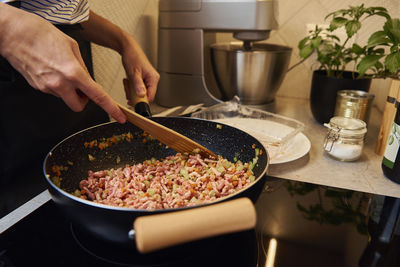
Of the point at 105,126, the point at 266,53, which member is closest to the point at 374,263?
the point at 105,126

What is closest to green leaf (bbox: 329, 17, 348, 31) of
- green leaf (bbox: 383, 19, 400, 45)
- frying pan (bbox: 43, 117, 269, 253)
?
green leaf (bbox: 383, 19, 400, 45)

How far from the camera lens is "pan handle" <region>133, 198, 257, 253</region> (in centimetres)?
34

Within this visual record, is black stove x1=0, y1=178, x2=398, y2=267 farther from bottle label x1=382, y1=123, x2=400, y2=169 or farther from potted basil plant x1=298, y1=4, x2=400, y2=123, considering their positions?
potted basil plant x1=298, y1=4, x2=400, y2=123

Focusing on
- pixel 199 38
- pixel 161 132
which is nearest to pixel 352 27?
pixel 199 38

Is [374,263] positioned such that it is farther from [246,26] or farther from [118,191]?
[246,26]

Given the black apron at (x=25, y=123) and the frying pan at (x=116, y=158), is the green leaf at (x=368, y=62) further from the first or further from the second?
the black apron at (x=25, y=123)

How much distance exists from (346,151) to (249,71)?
16.6 inches

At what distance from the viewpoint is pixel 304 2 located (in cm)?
124

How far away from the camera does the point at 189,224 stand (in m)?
0.35

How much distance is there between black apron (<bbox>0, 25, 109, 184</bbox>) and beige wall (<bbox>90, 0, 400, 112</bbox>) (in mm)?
246

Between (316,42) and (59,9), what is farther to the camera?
(316,42)

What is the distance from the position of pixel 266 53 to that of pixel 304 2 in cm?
39

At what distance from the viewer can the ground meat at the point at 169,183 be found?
22.0 inches

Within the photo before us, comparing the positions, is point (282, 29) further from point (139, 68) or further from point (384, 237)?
point (384, 237)
